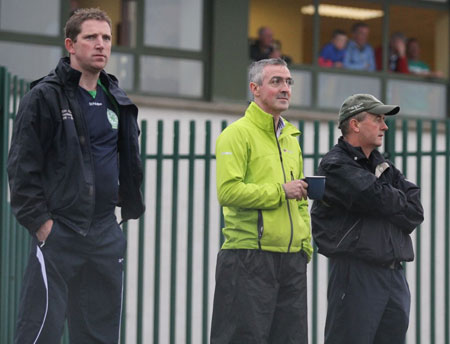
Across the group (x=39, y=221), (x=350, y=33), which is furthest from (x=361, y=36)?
(x=39, y=221)

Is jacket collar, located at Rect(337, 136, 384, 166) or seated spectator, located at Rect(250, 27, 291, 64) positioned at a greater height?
seated spectator, located at Rect(250, 27, 291, 64)

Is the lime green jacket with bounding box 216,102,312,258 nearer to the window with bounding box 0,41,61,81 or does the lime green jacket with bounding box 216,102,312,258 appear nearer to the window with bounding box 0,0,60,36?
the window with bounding box 0,41,61,81

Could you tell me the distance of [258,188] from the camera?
18.7ft

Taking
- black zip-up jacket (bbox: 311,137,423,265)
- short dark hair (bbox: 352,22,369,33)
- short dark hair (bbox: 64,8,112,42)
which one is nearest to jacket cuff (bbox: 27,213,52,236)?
short dark hair (bbox: 64,8,112,42)

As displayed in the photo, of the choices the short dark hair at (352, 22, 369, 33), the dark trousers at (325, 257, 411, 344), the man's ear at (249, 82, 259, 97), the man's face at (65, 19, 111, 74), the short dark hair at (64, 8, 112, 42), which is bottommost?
the dark trousers at (325, 257, 411, 344)

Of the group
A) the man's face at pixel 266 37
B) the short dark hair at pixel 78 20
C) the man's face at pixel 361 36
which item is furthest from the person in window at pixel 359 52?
the short dark hair at pixel 78 20

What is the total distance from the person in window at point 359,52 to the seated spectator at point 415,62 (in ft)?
2.55

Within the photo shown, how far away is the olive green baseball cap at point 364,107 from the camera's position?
239 inches

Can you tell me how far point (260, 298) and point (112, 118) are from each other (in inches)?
51.6

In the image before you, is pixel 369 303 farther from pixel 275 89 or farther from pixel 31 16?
pixel 31 16

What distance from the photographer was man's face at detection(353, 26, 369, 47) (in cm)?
1431

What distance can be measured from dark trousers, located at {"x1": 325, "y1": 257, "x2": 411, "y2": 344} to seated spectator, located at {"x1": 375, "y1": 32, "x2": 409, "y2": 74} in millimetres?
8906

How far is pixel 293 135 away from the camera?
20.2 ft

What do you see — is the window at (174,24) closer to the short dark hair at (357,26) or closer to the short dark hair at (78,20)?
the short dark hair at (357,26)
